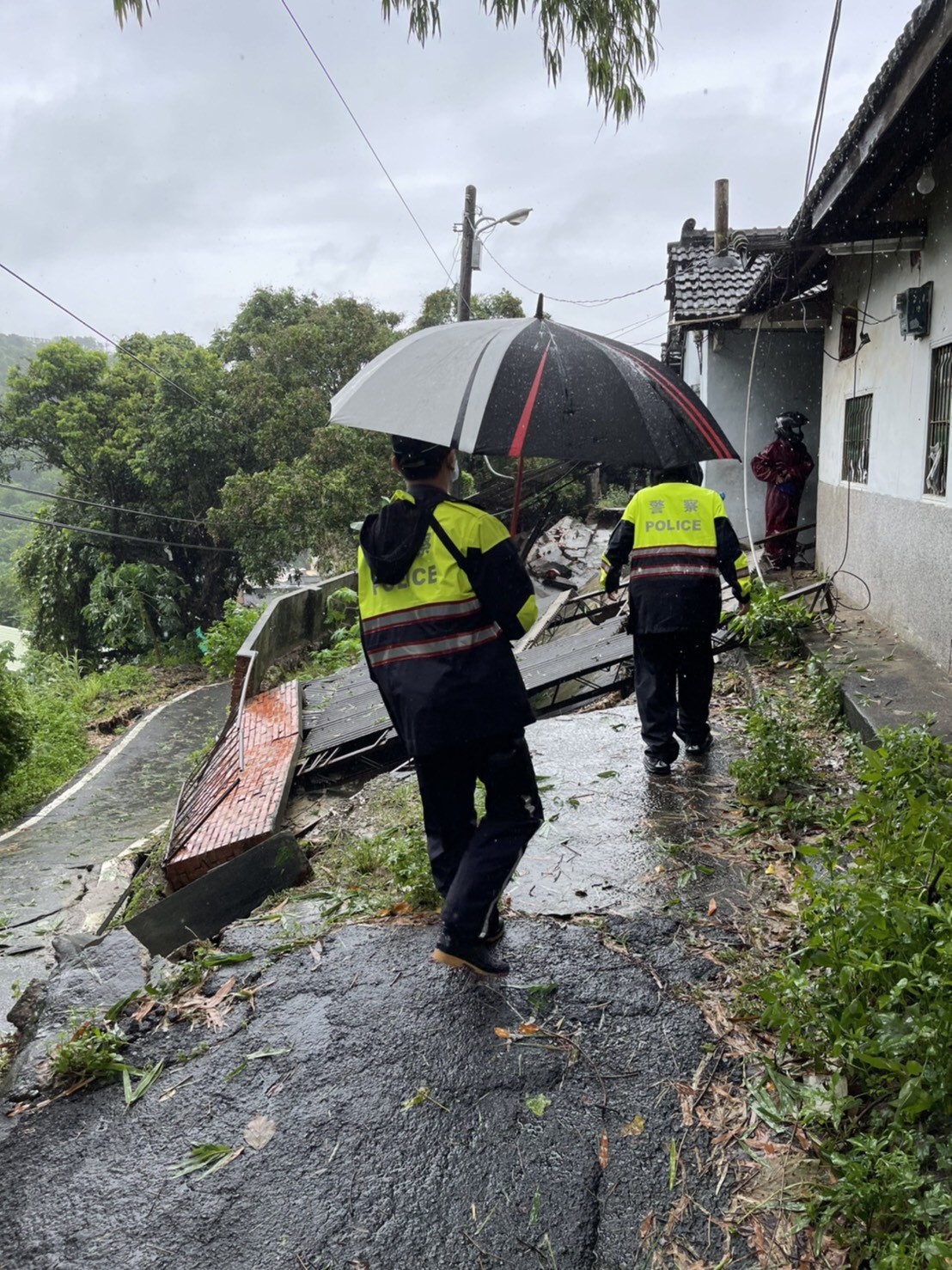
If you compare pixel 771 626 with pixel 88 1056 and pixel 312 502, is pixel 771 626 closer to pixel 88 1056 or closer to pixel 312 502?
pixel 88 1056

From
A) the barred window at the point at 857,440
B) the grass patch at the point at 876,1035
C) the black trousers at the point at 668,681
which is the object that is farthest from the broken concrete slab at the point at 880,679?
the barred window at the point at 857,440

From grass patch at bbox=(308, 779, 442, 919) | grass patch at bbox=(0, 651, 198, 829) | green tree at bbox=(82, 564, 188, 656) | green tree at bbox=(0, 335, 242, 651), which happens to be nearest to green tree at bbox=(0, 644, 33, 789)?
grass patch at bbox=(0, 651, 198, 829)

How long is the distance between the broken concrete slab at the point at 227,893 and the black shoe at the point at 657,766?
1983mm

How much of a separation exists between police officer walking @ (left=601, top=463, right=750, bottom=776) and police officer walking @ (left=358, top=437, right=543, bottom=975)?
1951 mm

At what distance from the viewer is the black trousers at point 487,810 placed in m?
3.09

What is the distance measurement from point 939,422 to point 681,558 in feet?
11.3

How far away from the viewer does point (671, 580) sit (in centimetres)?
485

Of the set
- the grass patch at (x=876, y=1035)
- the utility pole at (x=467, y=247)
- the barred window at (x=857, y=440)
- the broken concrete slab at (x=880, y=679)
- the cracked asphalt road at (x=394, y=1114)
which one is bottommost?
the cracked asphalt road at (x=394, y=1114)

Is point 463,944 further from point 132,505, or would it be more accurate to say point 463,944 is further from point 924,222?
point 132,505

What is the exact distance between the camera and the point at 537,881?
162 inches

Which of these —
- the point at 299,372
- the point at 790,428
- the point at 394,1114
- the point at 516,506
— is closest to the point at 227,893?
the point at 394,1114

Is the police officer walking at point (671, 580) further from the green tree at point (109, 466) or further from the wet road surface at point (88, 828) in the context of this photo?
A: the green tree at point (109, 466)

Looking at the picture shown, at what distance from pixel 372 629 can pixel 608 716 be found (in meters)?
3.86

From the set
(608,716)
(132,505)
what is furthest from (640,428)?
(132,505)
